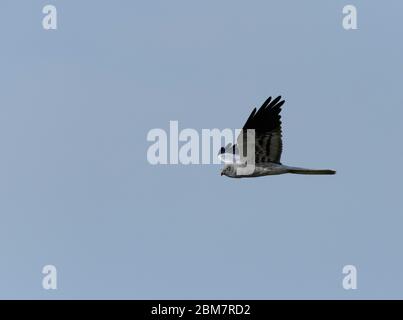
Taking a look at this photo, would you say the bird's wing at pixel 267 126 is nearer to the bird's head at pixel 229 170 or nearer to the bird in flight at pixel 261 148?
the bird in flight at pixel 261 148

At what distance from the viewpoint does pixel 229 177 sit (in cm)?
3130

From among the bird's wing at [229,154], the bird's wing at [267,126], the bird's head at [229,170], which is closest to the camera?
the bird's wing at [267,126]

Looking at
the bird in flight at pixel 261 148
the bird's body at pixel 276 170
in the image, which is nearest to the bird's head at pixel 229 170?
the bird in flight at pixel 261 148

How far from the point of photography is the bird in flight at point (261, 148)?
29.8 metres

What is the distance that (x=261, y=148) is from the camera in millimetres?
30234

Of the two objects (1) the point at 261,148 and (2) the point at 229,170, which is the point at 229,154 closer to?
(2) the point at 229,170

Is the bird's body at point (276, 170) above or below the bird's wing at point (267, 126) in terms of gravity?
below

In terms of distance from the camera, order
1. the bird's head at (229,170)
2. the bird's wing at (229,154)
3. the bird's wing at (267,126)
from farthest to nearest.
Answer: the bird's wing at (229,154)
the bird's head at (229,170)
the bird's wing at (267,126)
